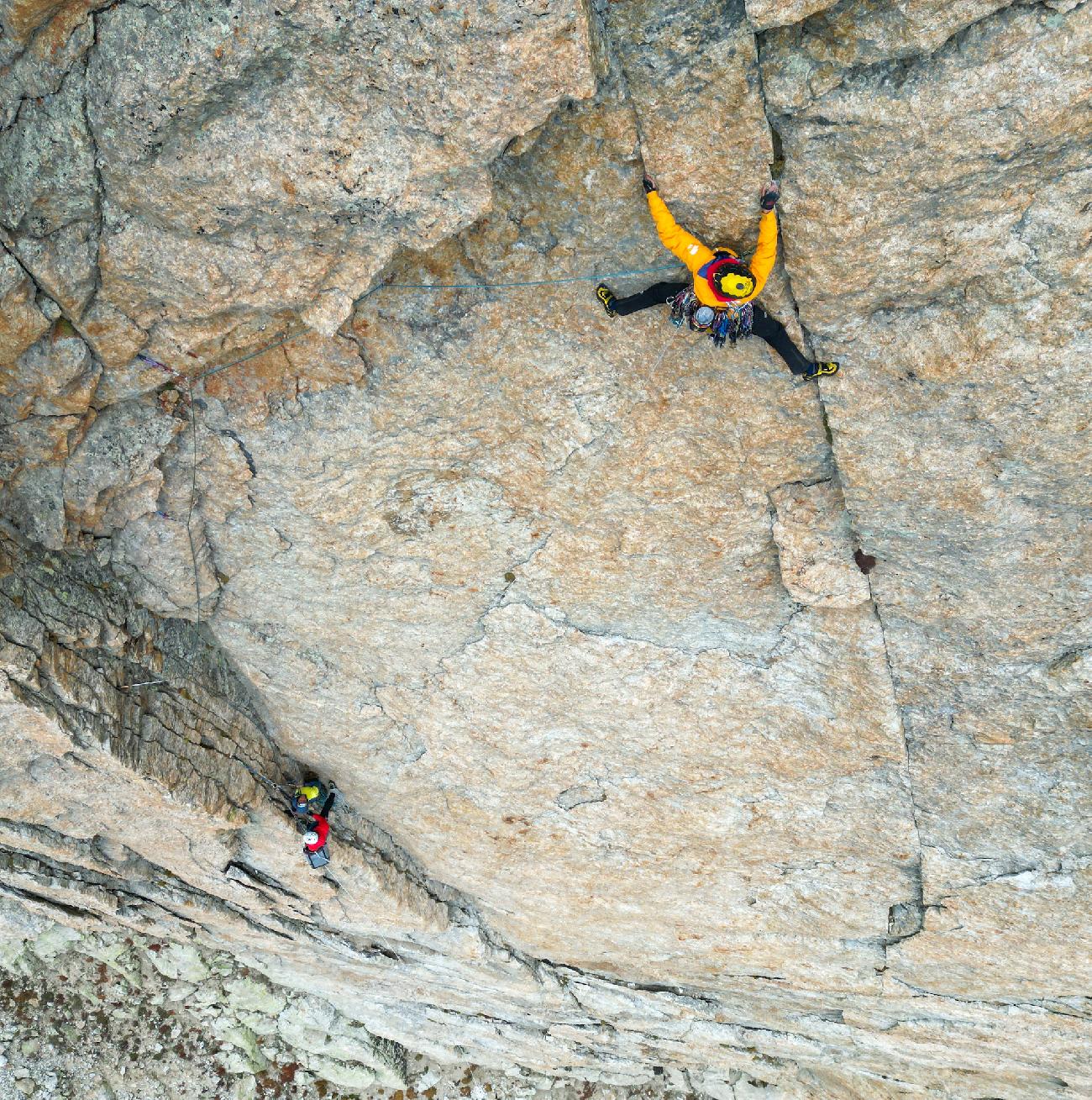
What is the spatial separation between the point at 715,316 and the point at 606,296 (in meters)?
0.68

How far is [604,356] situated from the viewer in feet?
18.1

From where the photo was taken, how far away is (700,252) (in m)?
4.68

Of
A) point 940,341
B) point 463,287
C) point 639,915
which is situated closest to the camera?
point 940,341

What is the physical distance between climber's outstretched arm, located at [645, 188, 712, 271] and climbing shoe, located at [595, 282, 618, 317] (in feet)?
1.68

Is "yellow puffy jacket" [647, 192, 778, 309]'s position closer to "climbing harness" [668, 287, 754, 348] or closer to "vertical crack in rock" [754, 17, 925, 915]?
"climbing harness" [668, 287, 754, 348]

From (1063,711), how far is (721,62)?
5.03 m

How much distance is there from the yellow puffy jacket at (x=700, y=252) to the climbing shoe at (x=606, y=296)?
20.0 inches

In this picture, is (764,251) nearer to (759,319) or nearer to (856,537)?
(759,319)

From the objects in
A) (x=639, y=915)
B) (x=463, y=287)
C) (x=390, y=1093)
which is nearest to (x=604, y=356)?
(x=463, y=287)

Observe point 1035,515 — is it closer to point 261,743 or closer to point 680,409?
point 680,409

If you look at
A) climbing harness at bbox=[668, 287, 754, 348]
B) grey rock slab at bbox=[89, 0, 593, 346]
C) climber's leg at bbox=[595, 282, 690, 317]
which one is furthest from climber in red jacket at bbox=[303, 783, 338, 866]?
climbing harness at bbox=[668, 287, 754, 348]

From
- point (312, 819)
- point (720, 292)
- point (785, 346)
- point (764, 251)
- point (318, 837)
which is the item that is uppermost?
point (764, 251)

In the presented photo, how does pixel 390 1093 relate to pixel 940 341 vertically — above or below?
below

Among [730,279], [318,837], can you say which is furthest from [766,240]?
[318,837]
